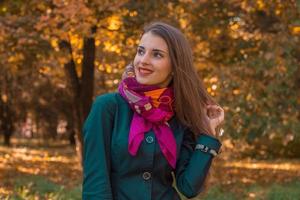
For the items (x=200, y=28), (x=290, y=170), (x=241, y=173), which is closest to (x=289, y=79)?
(x=200, y=28)

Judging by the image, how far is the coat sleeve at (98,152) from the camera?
8.03 ft

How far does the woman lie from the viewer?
2.50 metres

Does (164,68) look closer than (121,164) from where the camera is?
No

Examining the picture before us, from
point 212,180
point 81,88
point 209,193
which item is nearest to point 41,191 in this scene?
point 209,193

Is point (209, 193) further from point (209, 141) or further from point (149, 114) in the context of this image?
point (149, 114)

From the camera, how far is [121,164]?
2523mm

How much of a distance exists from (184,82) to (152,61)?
19cm

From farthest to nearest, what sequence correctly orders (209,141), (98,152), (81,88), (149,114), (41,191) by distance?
(81,88) → (41,191) → (209,141) → (149,114) → (98,152)

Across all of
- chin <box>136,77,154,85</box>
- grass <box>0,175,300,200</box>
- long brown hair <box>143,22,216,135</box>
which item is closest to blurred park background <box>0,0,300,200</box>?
grass <box>0,175,300,200</box>

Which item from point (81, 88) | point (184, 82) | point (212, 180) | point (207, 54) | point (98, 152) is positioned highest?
point (184, 82)

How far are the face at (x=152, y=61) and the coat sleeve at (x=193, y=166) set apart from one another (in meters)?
0.36

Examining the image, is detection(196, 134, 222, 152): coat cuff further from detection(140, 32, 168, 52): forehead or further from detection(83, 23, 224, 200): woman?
detection(140, 32, 168, 52): forehead

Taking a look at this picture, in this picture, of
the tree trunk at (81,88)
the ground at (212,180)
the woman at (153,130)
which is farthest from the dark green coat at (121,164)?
the tree trunk at (81,88)

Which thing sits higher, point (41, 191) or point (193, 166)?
point (193, 166)
